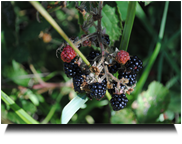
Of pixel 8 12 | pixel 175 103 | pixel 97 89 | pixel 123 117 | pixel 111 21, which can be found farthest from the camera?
pixel 175 103

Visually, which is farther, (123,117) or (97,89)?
(123,117)

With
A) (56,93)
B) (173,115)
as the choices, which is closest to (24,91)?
(56,93)

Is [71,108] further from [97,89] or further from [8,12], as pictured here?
[8,12]

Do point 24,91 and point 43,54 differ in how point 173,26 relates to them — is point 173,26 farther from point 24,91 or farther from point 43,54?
point 24,91

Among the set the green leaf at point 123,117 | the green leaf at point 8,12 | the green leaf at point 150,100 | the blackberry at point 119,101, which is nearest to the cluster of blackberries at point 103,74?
the blackberry at point 119,101

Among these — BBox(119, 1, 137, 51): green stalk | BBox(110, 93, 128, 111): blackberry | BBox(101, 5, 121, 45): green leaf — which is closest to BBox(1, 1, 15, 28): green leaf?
BBox(101, 5, 121, 45): green leaf

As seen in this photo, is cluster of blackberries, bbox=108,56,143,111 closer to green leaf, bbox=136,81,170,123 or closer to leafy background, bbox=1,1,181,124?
leafy background, bbox=1,1,181,124

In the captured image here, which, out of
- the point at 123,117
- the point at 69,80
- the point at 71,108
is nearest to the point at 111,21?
the point at 71,108

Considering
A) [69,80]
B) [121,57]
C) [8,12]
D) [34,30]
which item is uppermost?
[8,12]
